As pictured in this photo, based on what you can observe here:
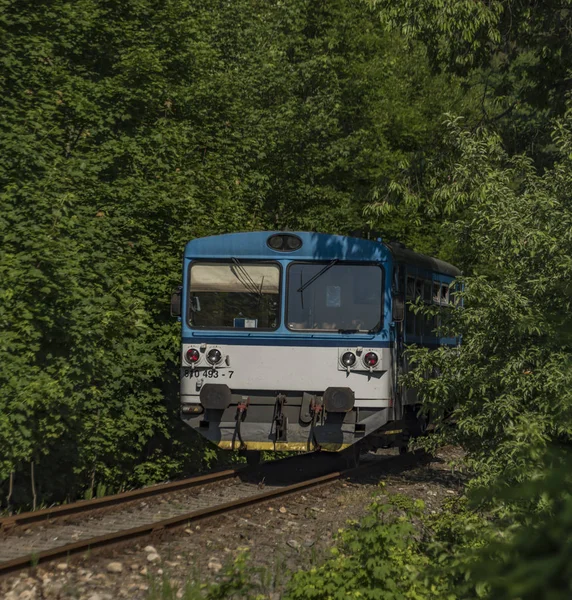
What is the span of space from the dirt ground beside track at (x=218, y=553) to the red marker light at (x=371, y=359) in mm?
1616

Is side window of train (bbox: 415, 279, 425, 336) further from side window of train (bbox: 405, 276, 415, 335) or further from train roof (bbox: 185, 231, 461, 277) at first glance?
train roof (bbox: 185, 231, 461, 277)

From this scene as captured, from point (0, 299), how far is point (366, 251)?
4.92 metres

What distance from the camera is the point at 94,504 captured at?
1006cm

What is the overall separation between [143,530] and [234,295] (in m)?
4.82

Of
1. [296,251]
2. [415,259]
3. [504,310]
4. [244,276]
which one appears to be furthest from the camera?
[415,259]

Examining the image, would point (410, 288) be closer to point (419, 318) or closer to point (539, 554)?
point (419, 318)

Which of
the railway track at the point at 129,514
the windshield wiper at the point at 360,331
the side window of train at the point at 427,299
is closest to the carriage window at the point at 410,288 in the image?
the side window of train at the point at 427,299

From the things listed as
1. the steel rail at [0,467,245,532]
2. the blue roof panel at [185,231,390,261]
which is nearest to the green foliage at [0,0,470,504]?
the steel rail at [0,467,245,532]

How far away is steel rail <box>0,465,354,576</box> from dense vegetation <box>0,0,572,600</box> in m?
1.82

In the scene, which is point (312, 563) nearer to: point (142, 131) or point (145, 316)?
point (145, 316)

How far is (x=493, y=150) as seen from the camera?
10.0 metres

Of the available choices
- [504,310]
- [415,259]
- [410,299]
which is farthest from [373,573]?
[415,259]

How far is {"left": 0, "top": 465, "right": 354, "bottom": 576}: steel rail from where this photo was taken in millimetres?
7039

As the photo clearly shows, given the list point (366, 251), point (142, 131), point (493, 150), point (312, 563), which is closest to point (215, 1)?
point (142, 131)
